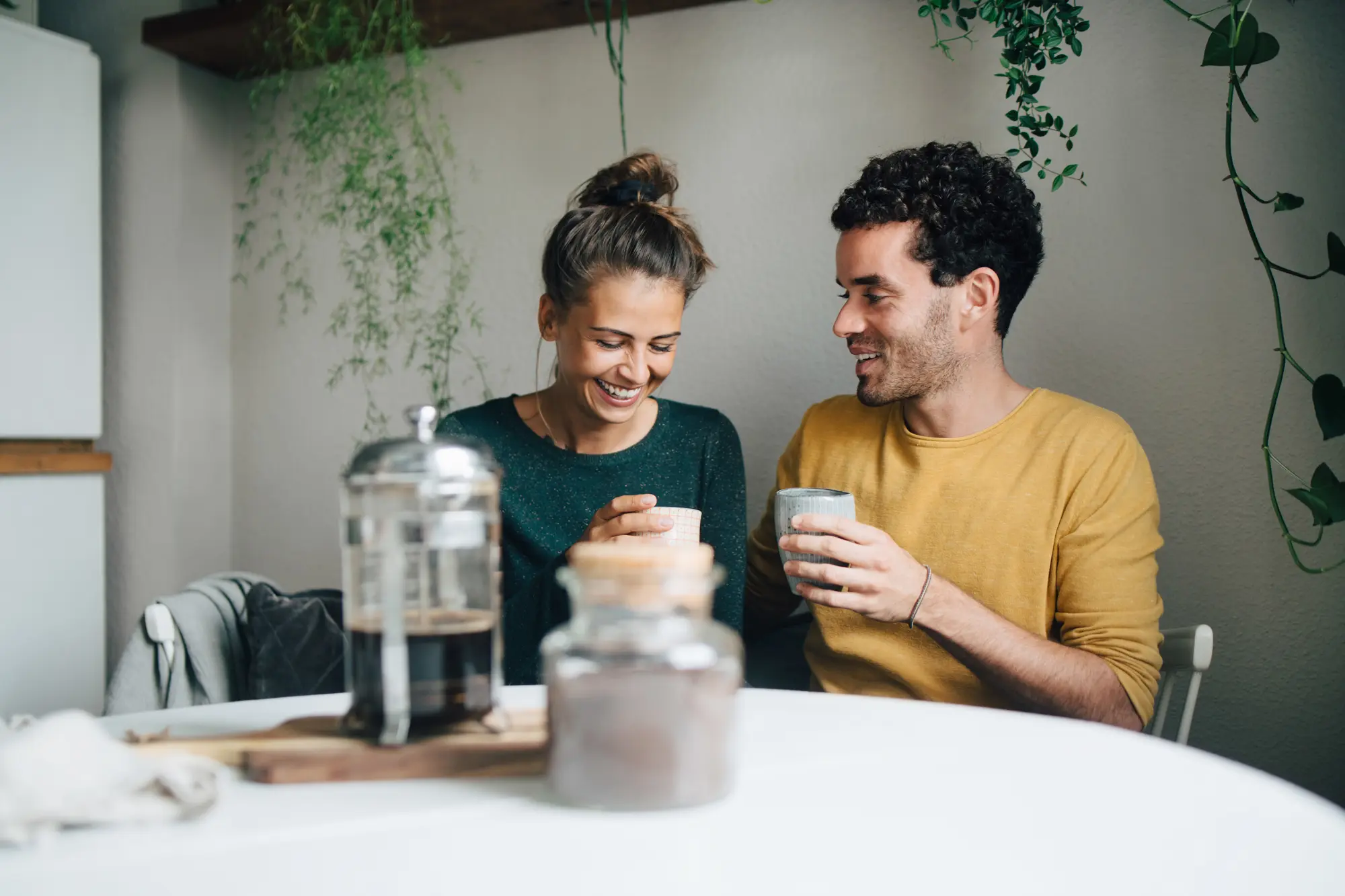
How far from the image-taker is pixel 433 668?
69 cm

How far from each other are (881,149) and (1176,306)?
602 mm

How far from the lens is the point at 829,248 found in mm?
2020

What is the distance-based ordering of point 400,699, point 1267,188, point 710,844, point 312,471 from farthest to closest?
point 312,471 < point 1267,188 < point 400,699 < point 710,844

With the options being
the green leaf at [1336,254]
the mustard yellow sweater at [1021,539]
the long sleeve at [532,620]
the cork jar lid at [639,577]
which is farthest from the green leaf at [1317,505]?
the cork jar lid at [639,577]

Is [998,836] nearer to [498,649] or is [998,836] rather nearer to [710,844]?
[710,844]

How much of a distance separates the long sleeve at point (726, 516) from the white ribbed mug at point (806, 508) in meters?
0.41

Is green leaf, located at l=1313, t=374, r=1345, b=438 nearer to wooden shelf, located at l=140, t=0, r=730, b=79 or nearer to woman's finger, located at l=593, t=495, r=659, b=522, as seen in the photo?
woman's finger, located at l=593, t=495, r=659, b=522

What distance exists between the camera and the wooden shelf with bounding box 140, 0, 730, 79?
210 centimetres

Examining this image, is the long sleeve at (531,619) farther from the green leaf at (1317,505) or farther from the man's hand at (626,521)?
the green leaf at (1317,505)

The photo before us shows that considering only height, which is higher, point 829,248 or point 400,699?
point 829,248

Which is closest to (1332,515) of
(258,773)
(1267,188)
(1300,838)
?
(1267,188)

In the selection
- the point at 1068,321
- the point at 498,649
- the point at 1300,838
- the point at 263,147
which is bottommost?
the point at 1300,838

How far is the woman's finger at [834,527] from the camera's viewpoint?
114 centimetres

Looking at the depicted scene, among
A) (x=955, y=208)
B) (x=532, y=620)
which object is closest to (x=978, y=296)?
(x=955, y=208)
